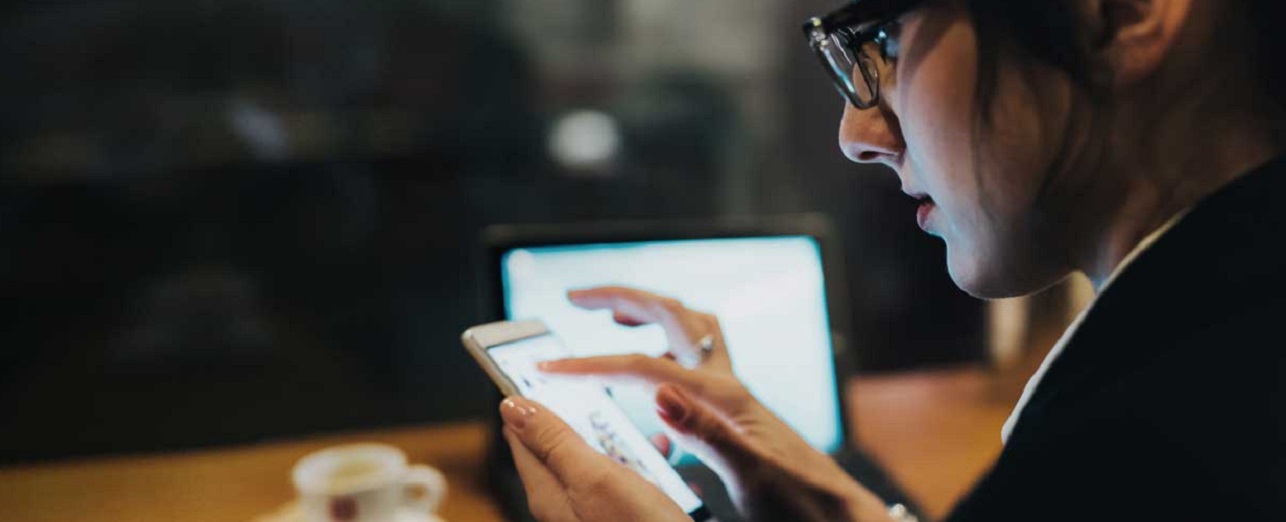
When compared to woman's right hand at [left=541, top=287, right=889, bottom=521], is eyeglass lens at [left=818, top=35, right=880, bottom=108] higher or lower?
higher

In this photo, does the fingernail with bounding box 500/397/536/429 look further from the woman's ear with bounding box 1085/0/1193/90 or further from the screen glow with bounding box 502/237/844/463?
the woman's ear with bounding box 1085/0/1193/90

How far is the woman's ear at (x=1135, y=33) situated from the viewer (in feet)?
1.23

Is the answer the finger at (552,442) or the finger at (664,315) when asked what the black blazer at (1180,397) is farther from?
the finger at (664,315)

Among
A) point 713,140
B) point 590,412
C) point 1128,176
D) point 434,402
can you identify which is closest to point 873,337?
point 713,140

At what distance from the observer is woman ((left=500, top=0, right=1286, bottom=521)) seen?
13.2 inches

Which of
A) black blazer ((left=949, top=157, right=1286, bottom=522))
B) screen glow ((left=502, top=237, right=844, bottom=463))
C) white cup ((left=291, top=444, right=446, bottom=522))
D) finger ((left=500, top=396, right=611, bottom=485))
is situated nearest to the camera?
black blazer ((left=949, top=157, right=1286, bottom=522))

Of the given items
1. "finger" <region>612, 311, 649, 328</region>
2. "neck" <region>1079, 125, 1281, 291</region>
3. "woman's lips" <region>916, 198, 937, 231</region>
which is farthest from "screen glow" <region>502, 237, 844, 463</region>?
"neck" <region>1079, 125, 1281, 291</region>

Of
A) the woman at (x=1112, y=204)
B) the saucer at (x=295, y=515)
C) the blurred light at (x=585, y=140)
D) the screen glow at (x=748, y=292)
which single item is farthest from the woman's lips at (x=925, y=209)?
the blurred light at (x=585, y=140)

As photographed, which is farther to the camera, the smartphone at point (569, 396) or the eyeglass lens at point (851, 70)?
the smartphone at point (569, 396)

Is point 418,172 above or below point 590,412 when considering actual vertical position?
above

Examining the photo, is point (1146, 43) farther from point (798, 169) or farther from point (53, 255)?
point (53, 255)

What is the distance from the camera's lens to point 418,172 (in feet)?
3.41

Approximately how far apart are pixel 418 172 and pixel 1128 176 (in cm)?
80

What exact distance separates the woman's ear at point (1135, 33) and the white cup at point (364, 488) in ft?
1.83
